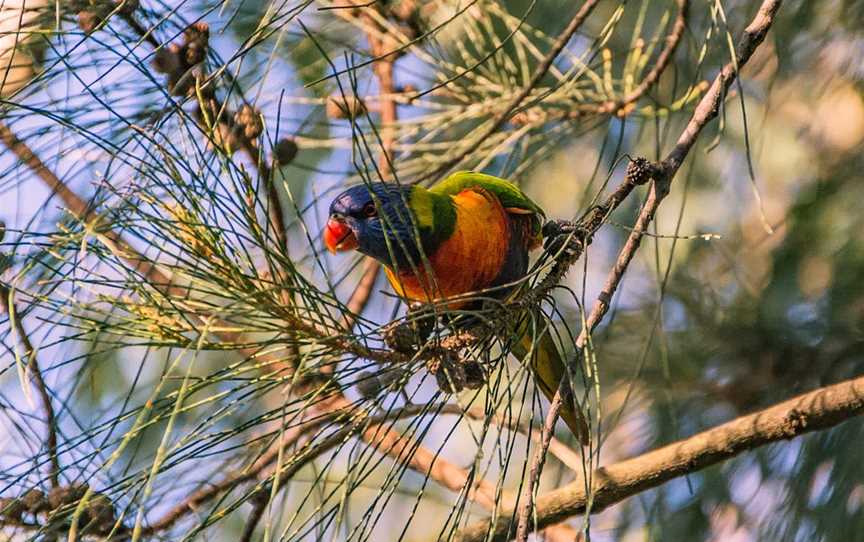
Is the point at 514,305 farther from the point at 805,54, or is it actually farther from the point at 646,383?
the point at 805,54

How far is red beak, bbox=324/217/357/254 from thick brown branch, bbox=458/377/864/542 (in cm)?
59

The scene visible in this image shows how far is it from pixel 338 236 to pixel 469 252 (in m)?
0.26

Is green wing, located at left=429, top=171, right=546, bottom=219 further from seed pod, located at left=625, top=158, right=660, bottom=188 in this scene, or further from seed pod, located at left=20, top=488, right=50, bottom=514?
seed pod, located at left=20, top=488, right=50, bottom=514

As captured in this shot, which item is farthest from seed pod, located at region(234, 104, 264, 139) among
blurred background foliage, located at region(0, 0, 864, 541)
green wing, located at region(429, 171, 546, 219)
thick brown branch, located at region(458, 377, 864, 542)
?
thick brown branch, located at region(458, 377, 864, 542)

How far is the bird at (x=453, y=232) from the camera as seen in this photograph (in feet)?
5.82

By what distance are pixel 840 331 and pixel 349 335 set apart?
1579 mm

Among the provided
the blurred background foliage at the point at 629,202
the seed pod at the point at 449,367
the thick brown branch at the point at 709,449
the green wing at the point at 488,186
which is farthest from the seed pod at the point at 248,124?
the thick brown branch at the point at 709,449

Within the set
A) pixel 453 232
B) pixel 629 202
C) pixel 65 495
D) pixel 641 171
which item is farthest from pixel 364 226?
pixel 629 202

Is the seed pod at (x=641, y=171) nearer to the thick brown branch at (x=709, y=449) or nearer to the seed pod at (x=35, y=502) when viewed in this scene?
the thick brown branch at (x=709, y=449)

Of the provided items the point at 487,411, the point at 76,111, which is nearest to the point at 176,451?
the point at 487,411

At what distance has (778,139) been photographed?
2.61m

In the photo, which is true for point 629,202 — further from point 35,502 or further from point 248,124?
point 35,502

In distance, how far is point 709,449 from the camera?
65.1 inches

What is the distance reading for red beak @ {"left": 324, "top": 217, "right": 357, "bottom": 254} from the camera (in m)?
1.83
